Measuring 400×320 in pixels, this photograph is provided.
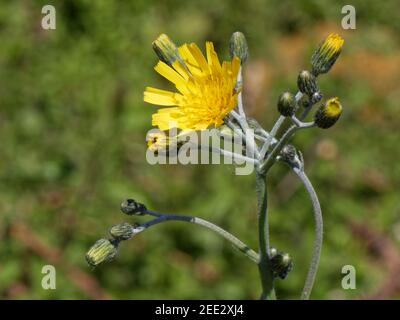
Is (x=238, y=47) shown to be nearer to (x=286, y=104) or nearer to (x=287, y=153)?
(x=286, y=104)

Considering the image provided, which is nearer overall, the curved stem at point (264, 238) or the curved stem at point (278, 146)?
the curved stem at point (278, 146)

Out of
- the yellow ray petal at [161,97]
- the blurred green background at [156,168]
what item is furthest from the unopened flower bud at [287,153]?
the blurred green background at [156,168]

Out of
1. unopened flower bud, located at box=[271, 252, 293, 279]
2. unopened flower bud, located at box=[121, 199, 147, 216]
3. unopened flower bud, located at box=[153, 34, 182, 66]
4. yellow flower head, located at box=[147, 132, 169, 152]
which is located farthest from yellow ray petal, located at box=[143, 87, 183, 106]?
unopened flower bud, located at box=[271, 252, 293, 279]

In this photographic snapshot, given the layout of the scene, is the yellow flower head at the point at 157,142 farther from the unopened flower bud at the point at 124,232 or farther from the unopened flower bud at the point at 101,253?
the unopened flower bud at the point at 101,253

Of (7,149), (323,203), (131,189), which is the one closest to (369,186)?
(323,203)

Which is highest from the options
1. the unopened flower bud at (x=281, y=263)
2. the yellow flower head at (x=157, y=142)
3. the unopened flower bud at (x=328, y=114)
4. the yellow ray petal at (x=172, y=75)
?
the yellow ray petal at (x=172, y=75)

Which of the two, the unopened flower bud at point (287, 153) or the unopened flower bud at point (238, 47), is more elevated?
the unopened flower bud at point (238, 47)
